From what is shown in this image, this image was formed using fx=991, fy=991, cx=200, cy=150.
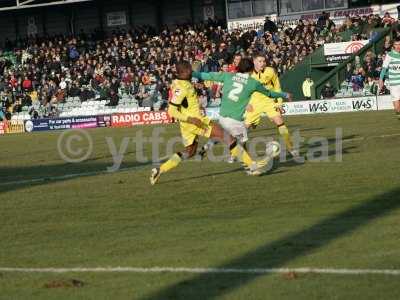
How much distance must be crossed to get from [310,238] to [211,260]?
1.27m

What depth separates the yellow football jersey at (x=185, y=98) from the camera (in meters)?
15.1

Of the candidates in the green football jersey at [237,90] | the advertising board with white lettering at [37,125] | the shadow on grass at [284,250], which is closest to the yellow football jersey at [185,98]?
the green football jersey at [237,90]

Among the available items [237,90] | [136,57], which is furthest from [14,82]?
[237,90]

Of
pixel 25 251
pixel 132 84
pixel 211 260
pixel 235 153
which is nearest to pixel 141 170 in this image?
pixel 235 153

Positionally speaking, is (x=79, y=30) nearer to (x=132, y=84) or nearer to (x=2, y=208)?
(x=132, y=84)

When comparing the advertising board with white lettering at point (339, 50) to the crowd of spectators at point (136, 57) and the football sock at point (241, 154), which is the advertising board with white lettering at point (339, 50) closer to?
the crowd of spectators at point (136, 57)

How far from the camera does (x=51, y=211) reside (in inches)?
529

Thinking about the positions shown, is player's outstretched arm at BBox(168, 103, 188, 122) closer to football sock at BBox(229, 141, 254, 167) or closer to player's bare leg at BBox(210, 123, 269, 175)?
player's bare leg at BBox(210, 123, 269, 175)

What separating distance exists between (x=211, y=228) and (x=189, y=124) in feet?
15.3

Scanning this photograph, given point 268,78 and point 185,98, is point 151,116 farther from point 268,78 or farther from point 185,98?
point 185,98

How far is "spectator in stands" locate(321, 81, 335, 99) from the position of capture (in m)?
42.3

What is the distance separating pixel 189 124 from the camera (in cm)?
1548

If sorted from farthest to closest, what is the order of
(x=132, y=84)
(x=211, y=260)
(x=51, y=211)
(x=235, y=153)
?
(x=132, y=84) → (x=235, y=153) → (x=51, y=211) → (x=211, y=260)

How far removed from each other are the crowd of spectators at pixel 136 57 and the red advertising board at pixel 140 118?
1498 millimetres
